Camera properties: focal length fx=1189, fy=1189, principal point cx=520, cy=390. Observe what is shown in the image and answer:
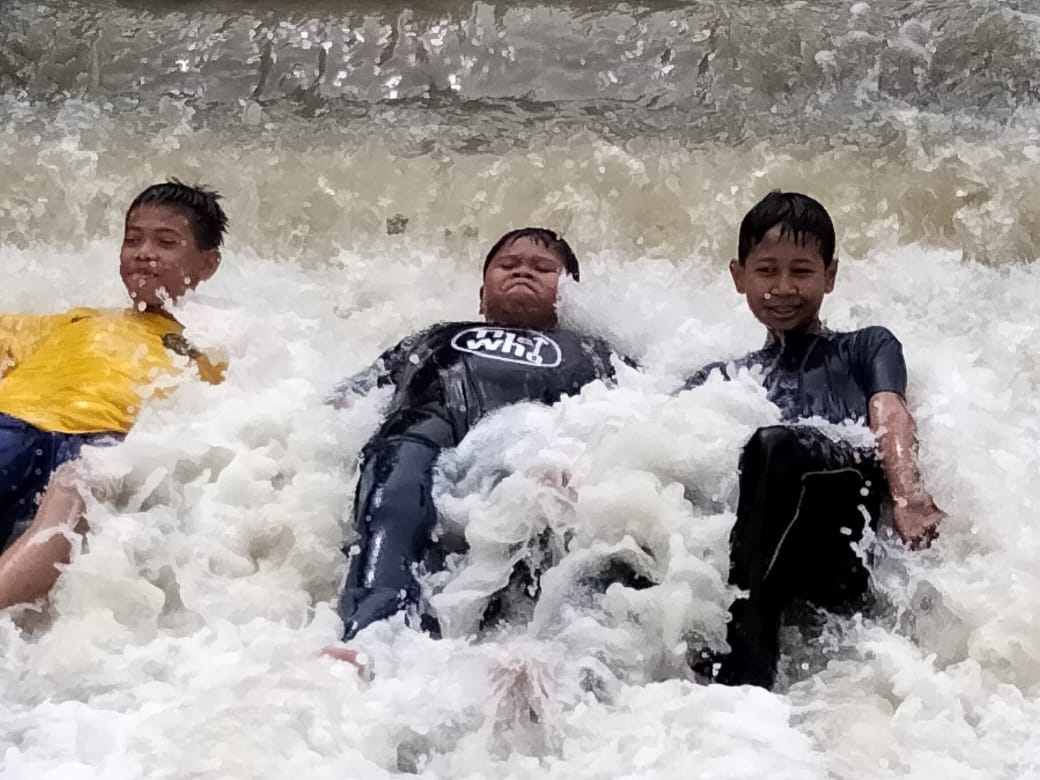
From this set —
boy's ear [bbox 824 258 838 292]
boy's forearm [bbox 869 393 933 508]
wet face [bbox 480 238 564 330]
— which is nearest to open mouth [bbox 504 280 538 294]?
wet face [bbox 480 238 564 330]

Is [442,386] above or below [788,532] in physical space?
above

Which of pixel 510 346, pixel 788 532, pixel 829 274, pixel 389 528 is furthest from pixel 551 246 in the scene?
pixel 788 532

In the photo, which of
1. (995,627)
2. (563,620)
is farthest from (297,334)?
(995,627)

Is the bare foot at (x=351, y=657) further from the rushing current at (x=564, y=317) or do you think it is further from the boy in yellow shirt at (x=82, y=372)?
A: the boy in yellow shirt at (x=82, y=372)

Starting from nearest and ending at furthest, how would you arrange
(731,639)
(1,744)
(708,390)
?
1. (1,744)
2. (731,639)
3. (708,390)

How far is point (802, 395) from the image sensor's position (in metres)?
1.58

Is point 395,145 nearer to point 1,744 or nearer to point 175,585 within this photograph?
point 175,585

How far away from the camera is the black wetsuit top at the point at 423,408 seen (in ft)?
4.52

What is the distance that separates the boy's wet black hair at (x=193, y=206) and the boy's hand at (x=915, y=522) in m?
1.18

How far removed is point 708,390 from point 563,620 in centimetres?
42

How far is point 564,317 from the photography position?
1.92m

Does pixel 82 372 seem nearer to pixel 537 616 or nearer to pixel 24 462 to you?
pixel 24 462

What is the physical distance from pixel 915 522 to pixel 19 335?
4.49 feet

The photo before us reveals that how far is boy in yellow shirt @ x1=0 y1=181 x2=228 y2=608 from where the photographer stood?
1494 mm
